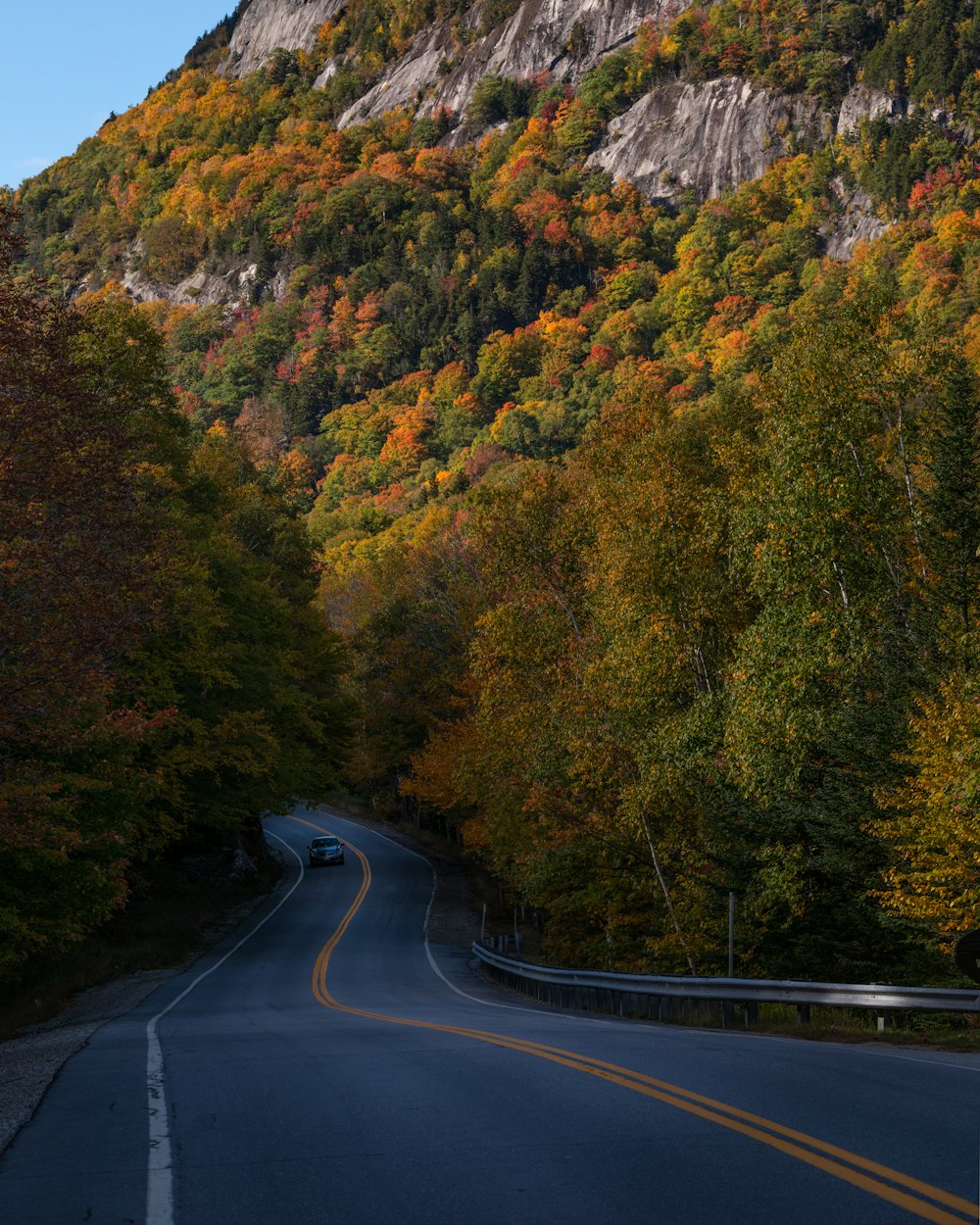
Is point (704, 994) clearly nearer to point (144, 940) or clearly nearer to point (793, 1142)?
point (793, 1142)

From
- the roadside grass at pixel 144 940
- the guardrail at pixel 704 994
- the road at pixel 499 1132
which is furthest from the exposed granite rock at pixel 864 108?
the road at pixel 499 1132

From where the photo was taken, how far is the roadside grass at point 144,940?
76.3 feet

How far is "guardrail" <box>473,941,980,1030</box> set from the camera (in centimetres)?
1296

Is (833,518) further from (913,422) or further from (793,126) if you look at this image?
(793,126)

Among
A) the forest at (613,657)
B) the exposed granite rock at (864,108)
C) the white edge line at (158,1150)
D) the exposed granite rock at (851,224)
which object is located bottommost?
the white edge line at (158,1150)

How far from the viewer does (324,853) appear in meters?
54.1

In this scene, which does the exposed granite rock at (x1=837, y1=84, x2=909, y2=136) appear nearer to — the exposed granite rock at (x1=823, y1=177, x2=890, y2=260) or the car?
the exposed granite rock at (x1=823, y1=177, x2=890, y2=260)

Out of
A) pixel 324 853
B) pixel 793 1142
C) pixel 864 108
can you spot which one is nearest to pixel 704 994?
pixel 793 1142

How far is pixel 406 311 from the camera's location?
197m

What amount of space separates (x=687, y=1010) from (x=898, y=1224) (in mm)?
13188

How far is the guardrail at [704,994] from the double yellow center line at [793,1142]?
394 centimetres

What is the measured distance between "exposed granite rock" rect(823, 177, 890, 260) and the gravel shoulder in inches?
4941

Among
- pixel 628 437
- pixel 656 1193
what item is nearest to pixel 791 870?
pixel 628 437

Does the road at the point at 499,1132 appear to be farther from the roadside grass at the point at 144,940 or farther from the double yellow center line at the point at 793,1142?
the roadside grass at the point at 144,940
